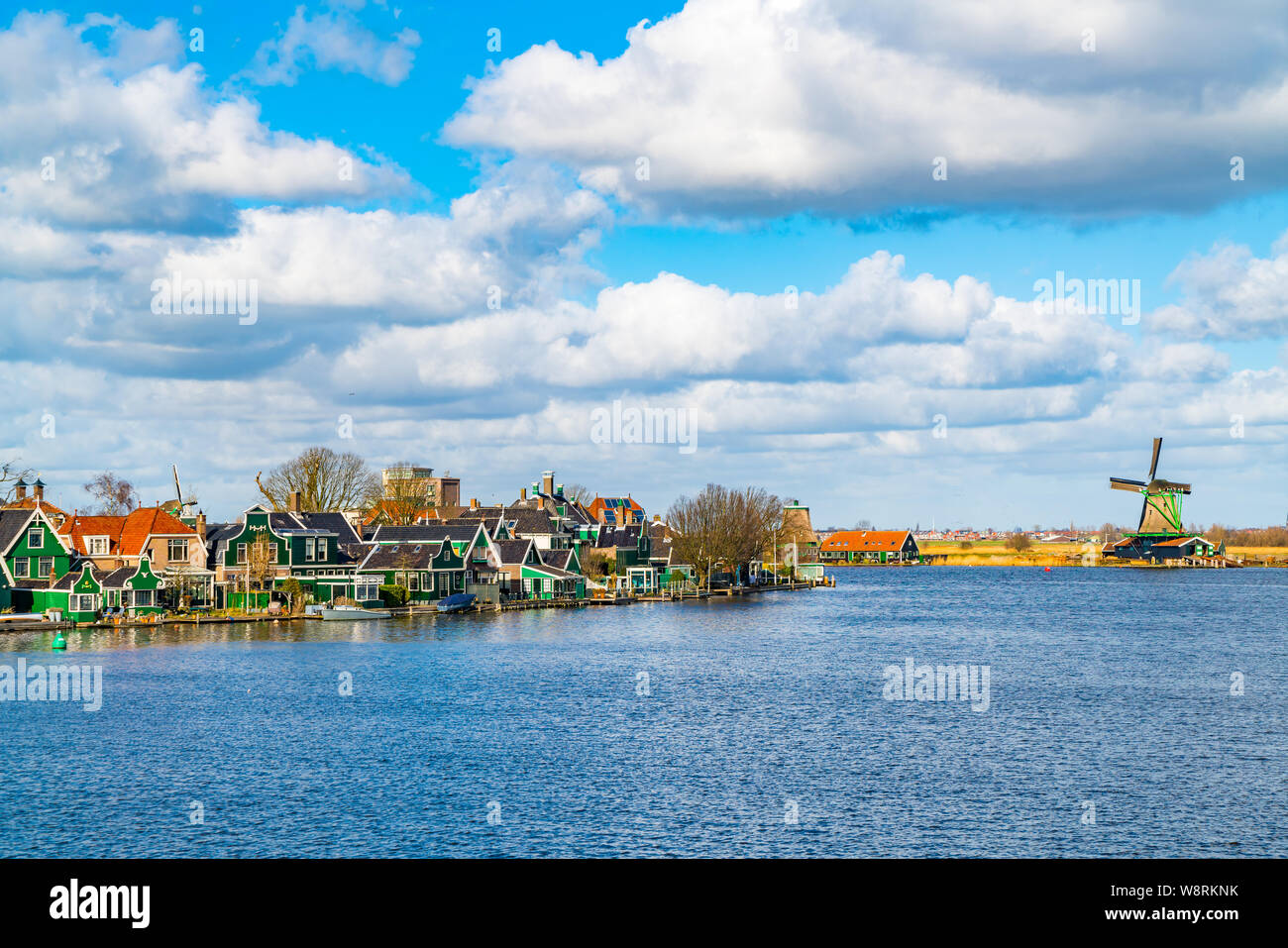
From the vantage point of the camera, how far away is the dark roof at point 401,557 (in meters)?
103

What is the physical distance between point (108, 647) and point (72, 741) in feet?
106

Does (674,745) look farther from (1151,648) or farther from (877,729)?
(1151,648)

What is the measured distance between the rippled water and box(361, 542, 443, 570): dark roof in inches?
925

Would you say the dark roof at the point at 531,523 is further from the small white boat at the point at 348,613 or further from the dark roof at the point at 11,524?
the dark roof at the point at 11,524

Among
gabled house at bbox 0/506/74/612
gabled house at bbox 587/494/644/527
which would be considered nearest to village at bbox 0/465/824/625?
gabled house at bbox 0/506/74/612

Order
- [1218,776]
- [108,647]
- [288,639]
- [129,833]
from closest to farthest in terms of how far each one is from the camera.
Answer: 1. [129,833]
2. [1218,776]
3. [108,647]
4. [288,639]

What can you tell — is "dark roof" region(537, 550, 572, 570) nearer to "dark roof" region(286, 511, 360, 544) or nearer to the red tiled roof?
"dark roof" region(286, 511, 360, 544)

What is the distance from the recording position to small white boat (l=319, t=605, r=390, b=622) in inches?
3688

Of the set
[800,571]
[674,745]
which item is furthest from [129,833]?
[800,571]

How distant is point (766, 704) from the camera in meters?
52.0

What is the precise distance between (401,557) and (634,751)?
221 feet

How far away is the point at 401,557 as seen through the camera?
104m

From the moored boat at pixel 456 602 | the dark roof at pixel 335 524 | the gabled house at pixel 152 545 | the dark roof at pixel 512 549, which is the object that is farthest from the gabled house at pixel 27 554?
the dark roof at pixel 512 549

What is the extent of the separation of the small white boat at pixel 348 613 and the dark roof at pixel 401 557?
7598mm
